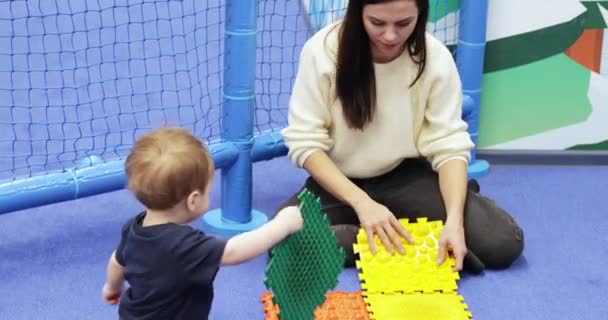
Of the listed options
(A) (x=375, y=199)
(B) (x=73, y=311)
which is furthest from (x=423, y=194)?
(B) (x=73, y=311)

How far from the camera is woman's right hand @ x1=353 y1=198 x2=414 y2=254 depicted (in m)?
2.02

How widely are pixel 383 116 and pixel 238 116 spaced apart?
0.33 metres

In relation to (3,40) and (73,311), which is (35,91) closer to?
(3,40)

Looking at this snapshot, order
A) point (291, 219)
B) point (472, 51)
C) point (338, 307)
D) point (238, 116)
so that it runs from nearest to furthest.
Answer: point (291, 219) < point (338, 307) < point (238, 116) < point (472, 51)

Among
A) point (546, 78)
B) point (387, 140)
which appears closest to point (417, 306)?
point (387, 140)

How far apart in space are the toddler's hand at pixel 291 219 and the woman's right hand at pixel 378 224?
0.56m

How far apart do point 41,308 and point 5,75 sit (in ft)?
4.54

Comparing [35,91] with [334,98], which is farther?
[35,91]

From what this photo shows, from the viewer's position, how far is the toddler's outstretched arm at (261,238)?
1378mm

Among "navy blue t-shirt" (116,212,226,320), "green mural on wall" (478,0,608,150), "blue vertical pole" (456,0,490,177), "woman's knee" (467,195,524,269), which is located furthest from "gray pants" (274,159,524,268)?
"navy blue t-shirt" (116,212,226,320)

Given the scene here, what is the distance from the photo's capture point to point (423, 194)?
217 centimetres

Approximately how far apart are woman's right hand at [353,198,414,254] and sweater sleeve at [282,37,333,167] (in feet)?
0.53

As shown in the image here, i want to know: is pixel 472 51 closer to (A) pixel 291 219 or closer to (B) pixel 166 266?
(A) pixel 291 219

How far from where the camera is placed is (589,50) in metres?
2.63
